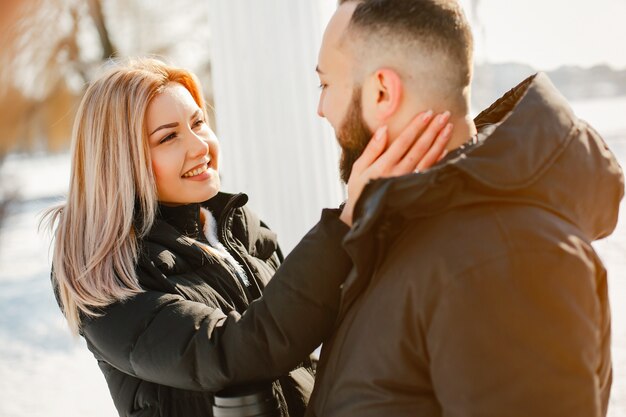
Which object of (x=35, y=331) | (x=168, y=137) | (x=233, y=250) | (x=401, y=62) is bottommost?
(x=35, y=331)

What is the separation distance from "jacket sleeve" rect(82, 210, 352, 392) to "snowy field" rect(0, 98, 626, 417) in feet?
7.00

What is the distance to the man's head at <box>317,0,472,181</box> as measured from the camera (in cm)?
106

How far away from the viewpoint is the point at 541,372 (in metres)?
0.85

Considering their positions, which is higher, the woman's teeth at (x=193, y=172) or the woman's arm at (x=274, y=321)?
the woman's teeth at (x=193, y=172)

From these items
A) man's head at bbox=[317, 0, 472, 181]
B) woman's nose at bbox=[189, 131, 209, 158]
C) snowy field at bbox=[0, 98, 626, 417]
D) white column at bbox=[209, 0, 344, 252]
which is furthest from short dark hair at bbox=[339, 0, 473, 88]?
snowy field at bbox=[0, 98, 626, 417]

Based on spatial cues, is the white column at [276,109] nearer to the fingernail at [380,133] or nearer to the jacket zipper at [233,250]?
the jacket zipper at [233,250]

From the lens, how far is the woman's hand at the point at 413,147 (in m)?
1.04

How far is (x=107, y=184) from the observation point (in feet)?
4.72

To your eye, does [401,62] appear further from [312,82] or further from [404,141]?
[312,82]

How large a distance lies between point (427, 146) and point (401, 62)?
128mm

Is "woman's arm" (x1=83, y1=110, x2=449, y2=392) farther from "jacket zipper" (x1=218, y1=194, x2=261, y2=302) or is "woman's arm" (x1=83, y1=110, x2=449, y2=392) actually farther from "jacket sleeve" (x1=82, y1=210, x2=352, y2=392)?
"jacket zipper" (x1=218, y1=194, x2=261, y2=302)

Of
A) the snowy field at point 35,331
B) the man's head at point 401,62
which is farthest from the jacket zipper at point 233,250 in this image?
the snowy field at point 35,331

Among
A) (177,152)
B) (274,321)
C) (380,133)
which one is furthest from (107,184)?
(380,133)

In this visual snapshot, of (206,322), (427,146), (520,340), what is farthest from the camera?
(206,322)
